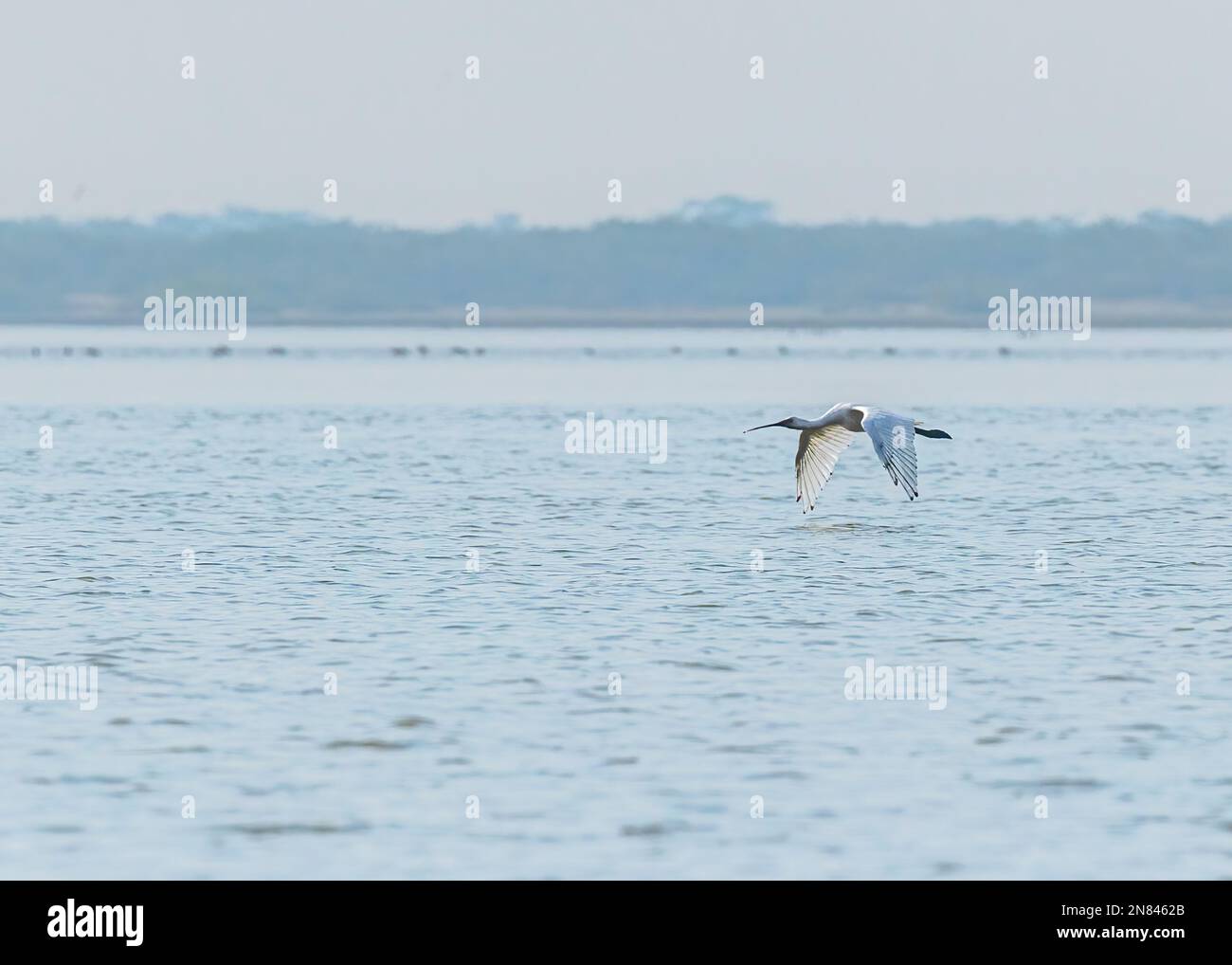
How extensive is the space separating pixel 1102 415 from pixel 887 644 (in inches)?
2142

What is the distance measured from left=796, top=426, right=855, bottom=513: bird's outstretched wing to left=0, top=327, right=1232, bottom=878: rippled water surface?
97cm

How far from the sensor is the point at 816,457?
105 feet

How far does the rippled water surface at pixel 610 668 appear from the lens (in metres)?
14.0

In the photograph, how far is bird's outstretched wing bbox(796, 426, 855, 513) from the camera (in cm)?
3147

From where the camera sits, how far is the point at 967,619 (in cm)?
2327

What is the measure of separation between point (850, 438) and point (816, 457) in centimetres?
119
